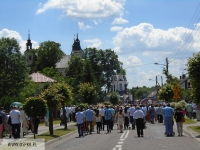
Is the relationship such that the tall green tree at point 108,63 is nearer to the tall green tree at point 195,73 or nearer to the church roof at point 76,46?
the church roof at point 76,46

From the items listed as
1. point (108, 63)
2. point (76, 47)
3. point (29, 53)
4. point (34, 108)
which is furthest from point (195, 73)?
point (76, 47)

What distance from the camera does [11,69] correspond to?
69.9m

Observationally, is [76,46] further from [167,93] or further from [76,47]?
[167,93]

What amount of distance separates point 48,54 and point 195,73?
307ft

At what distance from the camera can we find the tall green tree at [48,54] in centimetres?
11569

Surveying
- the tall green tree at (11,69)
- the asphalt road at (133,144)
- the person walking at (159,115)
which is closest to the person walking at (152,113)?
the person walking at (159,115)

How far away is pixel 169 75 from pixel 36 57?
71.4 meters

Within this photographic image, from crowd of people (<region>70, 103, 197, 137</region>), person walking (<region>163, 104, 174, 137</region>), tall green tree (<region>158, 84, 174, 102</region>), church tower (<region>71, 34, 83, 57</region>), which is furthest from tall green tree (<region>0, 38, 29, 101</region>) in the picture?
church tower (<region>71, 34, 83, 57</region>)

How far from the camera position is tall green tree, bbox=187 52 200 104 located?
2519cm

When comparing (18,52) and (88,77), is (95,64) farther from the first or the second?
(18,52)

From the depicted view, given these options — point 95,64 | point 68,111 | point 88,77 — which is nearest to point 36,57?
point 95,64

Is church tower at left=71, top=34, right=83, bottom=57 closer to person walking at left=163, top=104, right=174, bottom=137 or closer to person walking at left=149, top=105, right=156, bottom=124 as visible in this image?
person walking at left=149, top=105, right=156, bottom=124

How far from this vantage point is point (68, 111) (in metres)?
43.6

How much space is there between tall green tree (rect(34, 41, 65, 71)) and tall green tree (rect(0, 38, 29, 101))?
45.3m
